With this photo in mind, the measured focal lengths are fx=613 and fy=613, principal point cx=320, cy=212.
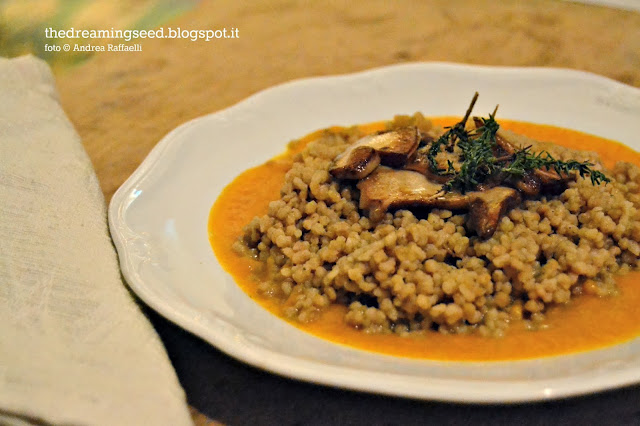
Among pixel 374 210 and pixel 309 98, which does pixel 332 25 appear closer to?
pixel 309 98

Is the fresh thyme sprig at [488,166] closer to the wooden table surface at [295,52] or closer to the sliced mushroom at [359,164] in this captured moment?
the sliced mushroom at [359,164]

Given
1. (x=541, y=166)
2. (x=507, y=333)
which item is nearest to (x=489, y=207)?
(x=541, y=166)

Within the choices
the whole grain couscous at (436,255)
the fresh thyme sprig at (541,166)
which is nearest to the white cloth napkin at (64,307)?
the whole grain couscous at (436,255)

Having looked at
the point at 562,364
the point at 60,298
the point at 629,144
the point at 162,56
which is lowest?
the point at 162,56

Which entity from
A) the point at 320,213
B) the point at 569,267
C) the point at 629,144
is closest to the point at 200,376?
the point at 320,213

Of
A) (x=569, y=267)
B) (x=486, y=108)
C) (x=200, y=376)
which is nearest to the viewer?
(x=200, y=376)

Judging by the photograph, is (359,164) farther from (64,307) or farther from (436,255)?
(64,307)
